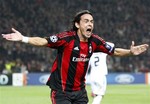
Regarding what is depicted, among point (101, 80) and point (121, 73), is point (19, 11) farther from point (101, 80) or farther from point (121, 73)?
point (101, 80)

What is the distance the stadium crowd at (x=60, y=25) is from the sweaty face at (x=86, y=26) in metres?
27.9

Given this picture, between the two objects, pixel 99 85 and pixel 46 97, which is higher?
pixel 99 85

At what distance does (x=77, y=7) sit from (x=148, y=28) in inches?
259

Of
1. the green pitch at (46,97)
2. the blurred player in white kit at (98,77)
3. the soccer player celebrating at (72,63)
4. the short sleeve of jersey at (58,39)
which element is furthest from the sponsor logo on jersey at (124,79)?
the short sleeve of jersey at (58,39)

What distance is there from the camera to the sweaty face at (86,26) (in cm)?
876

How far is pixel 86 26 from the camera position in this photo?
346 inches

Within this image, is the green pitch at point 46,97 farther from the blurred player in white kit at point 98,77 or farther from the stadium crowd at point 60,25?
the stadium crowd at point 60,25

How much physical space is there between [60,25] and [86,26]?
3576cm

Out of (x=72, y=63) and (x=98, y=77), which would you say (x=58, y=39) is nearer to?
(x=72, y=63)

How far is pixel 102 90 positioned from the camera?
55.2 feet

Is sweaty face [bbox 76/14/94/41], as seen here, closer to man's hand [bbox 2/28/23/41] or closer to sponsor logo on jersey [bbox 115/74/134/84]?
man's hand [bbox 2/28/23/41]

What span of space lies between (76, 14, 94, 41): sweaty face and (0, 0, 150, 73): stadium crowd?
27.9 metres

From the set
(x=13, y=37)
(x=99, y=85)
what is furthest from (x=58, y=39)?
(x=99, y=85)

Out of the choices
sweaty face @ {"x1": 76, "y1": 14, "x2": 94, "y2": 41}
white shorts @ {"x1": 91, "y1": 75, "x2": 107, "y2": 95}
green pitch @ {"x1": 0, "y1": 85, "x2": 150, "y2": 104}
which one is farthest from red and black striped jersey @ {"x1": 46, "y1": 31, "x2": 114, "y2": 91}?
green pitch @ {"x1": 0, "y1": 85, "x2": 150, "y2": 104}
